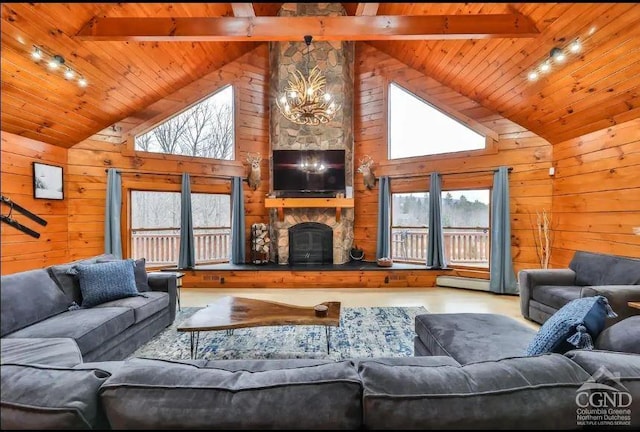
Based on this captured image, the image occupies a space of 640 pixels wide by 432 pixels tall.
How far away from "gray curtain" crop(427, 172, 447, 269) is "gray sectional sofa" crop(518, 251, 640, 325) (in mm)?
1675

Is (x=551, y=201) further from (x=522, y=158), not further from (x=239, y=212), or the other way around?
(x=239, y=212)

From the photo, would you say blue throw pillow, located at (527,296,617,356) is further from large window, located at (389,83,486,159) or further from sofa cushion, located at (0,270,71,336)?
large window, located at (389,83,486,159)

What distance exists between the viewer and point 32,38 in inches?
110

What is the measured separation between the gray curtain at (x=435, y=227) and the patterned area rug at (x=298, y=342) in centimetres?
211

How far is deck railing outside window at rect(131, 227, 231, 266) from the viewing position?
552cm

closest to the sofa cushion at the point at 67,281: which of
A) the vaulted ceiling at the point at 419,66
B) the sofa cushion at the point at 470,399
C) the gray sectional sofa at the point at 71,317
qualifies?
the gray sectional sofa at the point at 71,317

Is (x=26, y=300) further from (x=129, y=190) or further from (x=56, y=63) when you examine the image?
(x=129, y=190)

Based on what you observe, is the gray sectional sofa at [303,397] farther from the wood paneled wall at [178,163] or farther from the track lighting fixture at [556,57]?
the wood paneled wall at [178,163]

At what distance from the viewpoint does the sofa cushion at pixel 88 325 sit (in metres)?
2.09

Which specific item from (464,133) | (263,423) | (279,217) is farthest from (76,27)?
(464,133)

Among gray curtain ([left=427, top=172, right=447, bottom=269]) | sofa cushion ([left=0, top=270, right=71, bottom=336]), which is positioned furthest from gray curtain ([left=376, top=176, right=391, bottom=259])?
sofa cushion ([left=0, top=270, right=71, bottom=336])

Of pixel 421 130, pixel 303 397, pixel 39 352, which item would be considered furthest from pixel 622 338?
pixel 421 130

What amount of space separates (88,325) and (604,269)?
524cm

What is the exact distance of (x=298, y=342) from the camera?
305cm
